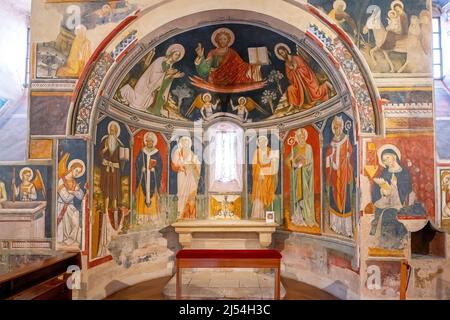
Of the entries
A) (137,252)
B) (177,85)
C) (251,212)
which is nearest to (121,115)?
(177,85)

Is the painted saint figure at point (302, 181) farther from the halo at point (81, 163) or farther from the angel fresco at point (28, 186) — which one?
the angel fresco at point (28, 186)

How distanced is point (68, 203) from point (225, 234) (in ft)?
12.8

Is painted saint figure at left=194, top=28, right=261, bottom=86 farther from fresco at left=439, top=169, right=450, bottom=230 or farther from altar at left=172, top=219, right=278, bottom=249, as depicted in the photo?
fresco at left=439, top=169, right=450, bottom=230

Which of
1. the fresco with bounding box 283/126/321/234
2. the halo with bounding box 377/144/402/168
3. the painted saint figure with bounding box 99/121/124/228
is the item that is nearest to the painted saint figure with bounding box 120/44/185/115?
the painted saint figure with bounding box 99/121/124/228

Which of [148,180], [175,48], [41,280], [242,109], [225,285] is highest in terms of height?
[175,48]

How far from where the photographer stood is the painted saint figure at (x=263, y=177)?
950 cm

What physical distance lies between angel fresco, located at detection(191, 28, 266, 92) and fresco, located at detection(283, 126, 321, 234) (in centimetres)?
186

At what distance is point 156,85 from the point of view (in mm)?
8797

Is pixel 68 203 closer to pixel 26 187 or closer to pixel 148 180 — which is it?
pixel 26 187

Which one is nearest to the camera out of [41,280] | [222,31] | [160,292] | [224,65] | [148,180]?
[41,280]

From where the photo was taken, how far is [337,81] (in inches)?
287

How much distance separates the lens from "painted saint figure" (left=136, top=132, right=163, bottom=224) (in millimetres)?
8812

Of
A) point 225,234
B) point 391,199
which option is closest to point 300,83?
point 391,199

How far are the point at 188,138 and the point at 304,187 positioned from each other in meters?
3.47
